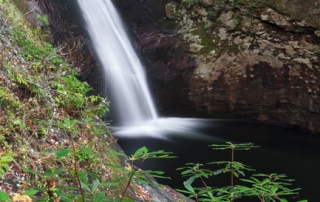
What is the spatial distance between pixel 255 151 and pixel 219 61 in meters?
3.09

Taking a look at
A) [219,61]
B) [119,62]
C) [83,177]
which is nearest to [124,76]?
[119,62]

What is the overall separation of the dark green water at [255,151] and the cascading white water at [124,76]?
558 mm

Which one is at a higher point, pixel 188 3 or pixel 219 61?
pixel 188 3

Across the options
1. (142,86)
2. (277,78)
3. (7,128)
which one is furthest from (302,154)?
(7,128)

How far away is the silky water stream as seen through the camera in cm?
766

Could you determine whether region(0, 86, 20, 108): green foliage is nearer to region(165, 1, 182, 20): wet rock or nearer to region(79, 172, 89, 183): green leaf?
region(79, 172, 89, 183): green leaf

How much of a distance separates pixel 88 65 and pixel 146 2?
3206 mm

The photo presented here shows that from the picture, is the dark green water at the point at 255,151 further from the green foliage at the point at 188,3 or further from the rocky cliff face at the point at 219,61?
the green foliage at the point at 188,3

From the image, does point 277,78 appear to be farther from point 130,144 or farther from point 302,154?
point 130,144

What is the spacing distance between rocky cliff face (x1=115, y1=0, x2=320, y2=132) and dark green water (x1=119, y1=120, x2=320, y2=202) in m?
0.63

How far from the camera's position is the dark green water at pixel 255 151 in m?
6.90

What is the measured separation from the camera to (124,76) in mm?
9344

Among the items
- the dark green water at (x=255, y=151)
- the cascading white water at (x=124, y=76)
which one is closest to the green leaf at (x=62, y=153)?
the dark green water at (x=255, y=151)

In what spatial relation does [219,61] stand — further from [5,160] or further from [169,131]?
[5,160]
